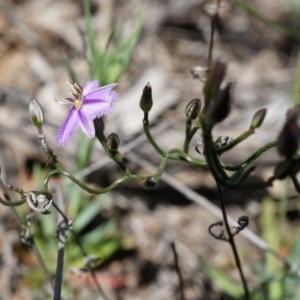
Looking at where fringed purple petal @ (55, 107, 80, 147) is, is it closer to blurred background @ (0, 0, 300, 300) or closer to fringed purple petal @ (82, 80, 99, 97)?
fringed purple petal @ (82, 80, 99, 97)

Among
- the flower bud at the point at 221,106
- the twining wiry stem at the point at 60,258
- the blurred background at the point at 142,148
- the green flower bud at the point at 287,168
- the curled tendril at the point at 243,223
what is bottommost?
the blurred background at the point at 142,148

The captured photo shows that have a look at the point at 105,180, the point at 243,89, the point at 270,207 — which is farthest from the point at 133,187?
the point at 243,89

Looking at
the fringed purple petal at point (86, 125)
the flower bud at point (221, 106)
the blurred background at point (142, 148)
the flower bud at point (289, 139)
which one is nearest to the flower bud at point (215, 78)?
the flower bud at point (221, 106)

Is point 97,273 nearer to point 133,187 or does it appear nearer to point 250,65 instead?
point 133,187

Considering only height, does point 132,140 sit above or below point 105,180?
above

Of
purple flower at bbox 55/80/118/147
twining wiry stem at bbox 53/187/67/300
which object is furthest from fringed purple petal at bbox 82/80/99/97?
twining wiry stem at bbox 53/187/67/300

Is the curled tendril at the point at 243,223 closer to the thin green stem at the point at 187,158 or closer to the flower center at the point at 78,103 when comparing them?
the thin green stem at the point at 187,158
